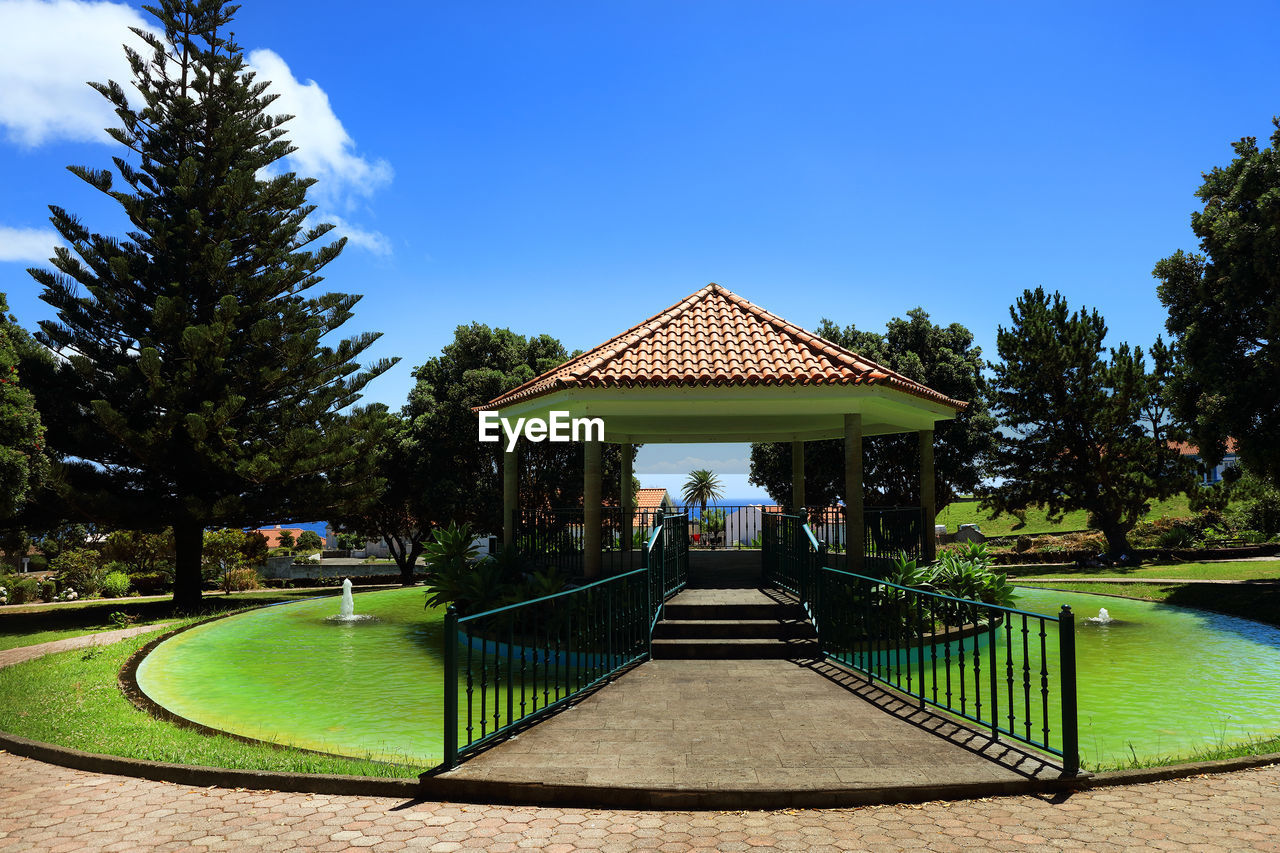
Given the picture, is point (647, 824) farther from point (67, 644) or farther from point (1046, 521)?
point (1046, 521)

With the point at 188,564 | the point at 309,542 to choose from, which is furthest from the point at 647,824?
the point at 309,542

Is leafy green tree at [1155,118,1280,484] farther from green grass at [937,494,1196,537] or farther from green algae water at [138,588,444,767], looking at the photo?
green grass at [937,494,1196,537]

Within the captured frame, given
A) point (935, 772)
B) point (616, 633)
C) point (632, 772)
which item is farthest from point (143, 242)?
point (935, 772)

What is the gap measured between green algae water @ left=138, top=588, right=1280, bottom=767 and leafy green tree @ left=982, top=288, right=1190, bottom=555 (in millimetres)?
12632

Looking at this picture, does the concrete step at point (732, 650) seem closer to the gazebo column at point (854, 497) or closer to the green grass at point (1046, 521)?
the gazebo column at point (854, 497)

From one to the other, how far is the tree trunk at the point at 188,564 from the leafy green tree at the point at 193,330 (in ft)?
0.14

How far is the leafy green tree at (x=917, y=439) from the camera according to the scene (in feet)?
98.0

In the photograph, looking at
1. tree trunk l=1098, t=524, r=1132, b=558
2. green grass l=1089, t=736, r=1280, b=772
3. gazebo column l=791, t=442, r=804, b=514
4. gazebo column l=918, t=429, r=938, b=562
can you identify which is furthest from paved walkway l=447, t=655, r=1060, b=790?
tree trunk l=1098, t=524, r=1132, b=558

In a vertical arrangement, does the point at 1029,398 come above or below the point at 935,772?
above

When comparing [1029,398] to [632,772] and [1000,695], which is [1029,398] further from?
[632,772]

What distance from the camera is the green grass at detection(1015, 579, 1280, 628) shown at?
14.6m

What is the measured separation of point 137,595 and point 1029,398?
2892cm

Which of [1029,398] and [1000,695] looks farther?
[1029,398]

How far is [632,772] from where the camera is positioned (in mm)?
5285
